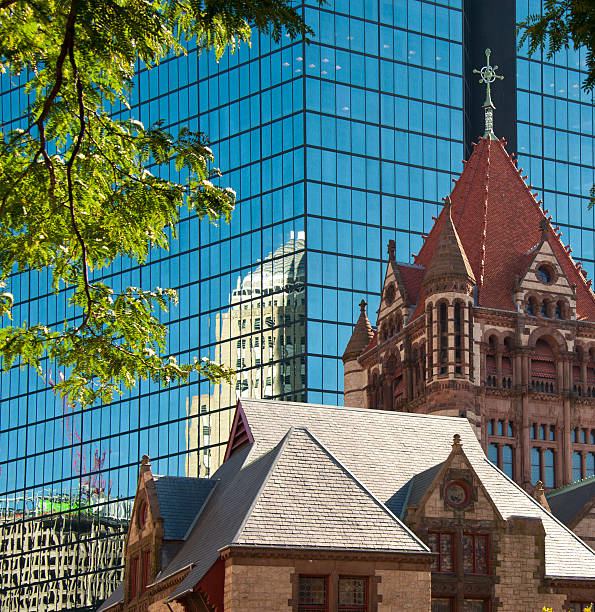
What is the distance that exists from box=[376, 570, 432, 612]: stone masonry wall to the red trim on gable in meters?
8.57

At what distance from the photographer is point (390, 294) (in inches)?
3059

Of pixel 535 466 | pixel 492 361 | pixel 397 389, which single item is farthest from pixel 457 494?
pixel 397 389

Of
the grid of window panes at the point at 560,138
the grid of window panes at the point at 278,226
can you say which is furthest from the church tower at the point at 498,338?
the grid of window panes at the point at 560,138

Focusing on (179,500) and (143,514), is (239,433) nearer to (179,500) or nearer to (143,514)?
(179,500)

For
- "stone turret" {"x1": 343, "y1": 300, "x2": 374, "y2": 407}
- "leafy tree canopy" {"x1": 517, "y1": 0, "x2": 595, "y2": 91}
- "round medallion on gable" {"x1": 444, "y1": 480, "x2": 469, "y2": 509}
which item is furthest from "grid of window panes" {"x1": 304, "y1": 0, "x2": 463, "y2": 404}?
"leafy tree canopy" {"x1": 517, "y1": 0, "x2": 595, "y2": 91}

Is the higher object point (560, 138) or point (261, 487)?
point (560, 138)

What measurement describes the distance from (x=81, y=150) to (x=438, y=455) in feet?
78.3

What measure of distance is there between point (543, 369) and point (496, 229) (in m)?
9.79

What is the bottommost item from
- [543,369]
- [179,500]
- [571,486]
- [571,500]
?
[179,500]

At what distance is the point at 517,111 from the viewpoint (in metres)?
110

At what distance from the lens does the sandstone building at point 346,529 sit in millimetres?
33188

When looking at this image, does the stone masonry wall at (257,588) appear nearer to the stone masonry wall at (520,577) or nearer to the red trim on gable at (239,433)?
the stone masonry wall at (520,577)

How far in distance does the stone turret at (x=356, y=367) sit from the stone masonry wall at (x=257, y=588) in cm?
4728

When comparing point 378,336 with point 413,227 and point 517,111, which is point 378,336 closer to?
point 413,227
